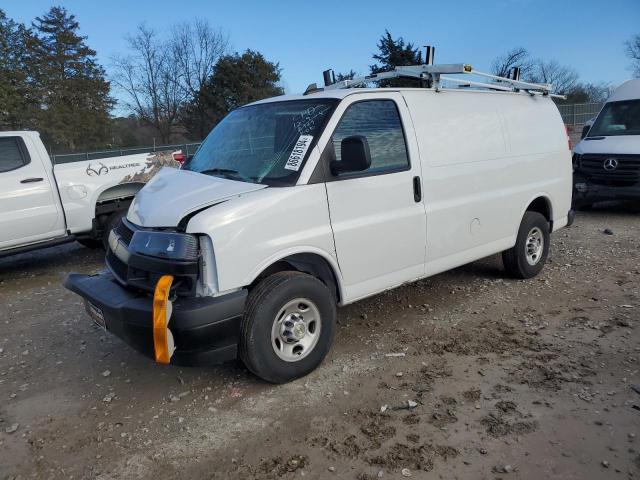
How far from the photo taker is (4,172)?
6703mm

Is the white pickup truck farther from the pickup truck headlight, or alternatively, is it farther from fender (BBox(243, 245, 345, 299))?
fender (BBox(243, 245, 345, 299))

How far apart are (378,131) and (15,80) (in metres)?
39.3

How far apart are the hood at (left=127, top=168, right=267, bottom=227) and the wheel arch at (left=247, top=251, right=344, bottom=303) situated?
0.53 meters

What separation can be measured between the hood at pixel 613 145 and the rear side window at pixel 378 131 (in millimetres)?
6559

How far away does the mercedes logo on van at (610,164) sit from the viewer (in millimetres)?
8961

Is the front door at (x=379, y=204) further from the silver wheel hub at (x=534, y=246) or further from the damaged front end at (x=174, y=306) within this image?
the silver wheel hub at (x=534, y=246)

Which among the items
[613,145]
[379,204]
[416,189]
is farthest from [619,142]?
[379,204]

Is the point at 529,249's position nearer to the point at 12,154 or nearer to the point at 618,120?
the point at 618,120

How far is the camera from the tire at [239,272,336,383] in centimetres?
335

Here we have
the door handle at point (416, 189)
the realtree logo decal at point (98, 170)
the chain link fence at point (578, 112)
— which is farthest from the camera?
the chain link fence at point (578, 112)

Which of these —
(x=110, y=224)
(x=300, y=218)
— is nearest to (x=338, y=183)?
(x=300, y=218)

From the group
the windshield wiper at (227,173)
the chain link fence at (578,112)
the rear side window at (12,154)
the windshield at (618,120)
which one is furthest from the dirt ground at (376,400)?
the chain link fence at (578,112)

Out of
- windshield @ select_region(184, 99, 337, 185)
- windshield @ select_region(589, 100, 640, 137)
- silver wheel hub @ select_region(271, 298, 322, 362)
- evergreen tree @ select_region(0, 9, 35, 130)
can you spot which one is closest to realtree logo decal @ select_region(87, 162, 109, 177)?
windshield @ select_region(184, 99, 337, 185)

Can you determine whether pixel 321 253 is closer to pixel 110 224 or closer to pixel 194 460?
pixel 194 460
